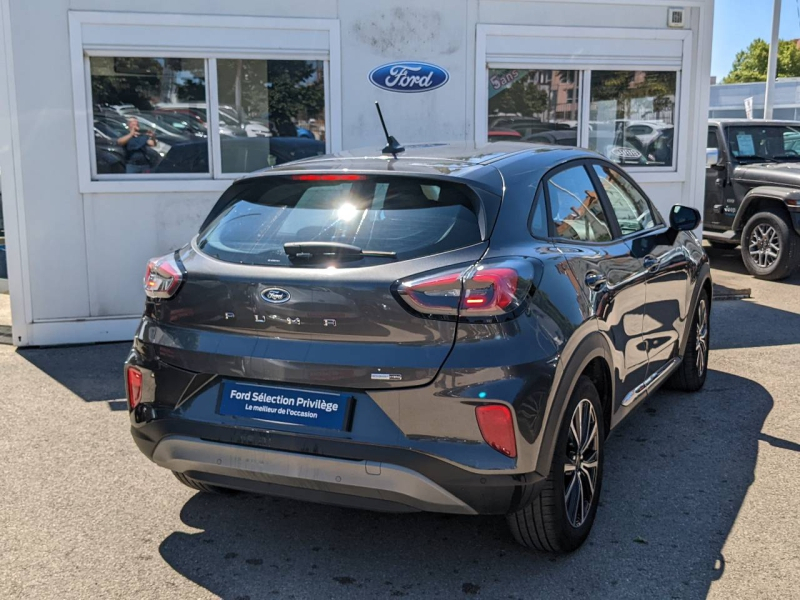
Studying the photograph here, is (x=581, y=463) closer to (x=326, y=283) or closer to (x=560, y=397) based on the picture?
(x=560, y=397)

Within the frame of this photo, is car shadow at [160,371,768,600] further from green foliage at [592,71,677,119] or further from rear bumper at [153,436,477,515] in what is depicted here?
green foliage at [592,71,677,119]

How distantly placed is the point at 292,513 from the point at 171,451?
87 cm

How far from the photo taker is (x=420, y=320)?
3168mm

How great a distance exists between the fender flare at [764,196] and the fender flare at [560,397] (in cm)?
803

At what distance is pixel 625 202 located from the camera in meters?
4.93

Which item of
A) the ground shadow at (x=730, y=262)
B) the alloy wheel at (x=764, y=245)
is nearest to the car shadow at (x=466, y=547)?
the alloy wheel at (x=764, y=245)

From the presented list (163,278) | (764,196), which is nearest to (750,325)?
(764,196)

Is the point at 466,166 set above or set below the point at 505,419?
above

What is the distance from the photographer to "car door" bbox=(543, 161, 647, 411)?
3883 millimetres

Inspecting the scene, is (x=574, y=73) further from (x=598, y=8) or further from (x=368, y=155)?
(x=368, y=155)

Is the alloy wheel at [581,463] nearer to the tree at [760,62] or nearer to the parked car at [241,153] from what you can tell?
the parked car at [241,153]

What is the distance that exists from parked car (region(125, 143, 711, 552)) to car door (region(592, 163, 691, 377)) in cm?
78

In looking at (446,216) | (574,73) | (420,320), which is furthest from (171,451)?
(574,73)

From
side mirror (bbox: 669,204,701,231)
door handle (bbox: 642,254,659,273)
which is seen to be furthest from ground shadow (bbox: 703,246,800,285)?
door handle (bbox: 642,254,659,273)
